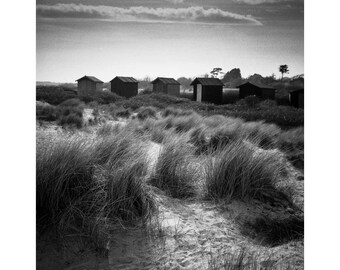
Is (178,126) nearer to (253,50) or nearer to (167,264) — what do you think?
(253,50)

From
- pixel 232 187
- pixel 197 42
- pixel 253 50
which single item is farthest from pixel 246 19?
pixel 232 187

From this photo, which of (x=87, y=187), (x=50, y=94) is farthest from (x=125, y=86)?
(x=87, y=187)

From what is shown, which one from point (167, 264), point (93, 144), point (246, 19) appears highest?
point (246, 19)

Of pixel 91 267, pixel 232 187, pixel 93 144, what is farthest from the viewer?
pixel 232 187

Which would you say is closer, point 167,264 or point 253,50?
point 167,264

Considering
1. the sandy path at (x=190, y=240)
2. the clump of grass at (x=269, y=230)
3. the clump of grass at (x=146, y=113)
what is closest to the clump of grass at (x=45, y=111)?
the clump of grass at (x=146, y=113)

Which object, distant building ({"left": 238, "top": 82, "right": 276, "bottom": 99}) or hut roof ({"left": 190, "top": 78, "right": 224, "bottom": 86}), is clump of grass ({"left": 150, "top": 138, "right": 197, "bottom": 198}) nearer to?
hut roof ({"left": 190, "top": 78, "right": 224, "bottom": 86})

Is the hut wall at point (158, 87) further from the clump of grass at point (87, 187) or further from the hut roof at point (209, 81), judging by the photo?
the clump of grass at point (87, 187)

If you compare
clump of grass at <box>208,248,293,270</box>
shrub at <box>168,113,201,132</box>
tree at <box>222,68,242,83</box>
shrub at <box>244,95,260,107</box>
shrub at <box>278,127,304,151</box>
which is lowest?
clump of grass at <box>208,248,293,270</box>

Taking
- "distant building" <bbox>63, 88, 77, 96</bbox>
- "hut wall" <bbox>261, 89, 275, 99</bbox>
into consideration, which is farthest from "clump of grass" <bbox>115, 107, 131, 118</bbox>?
"hut wall" <bbox>261, 89, 275, 99</bbox>
